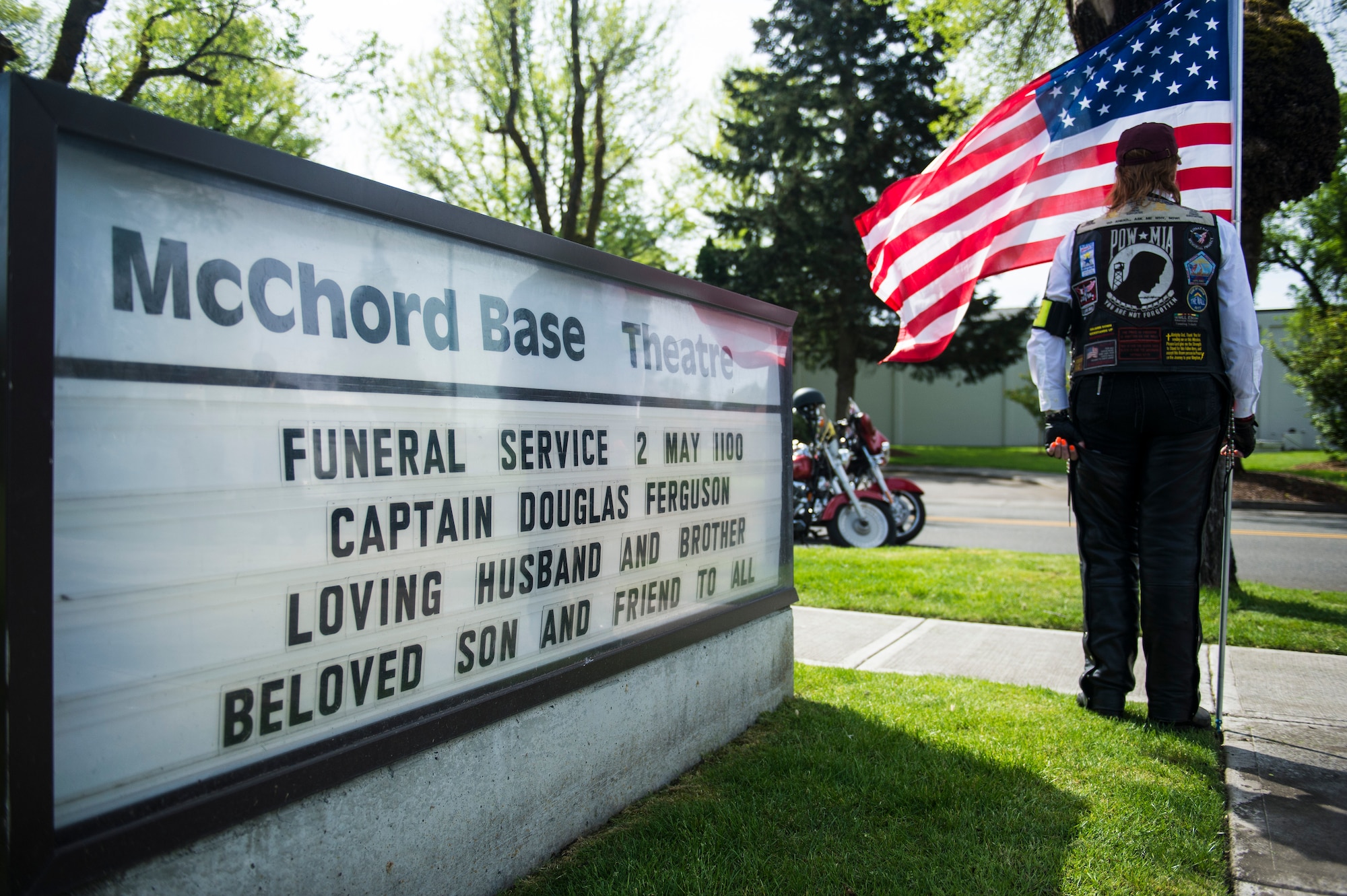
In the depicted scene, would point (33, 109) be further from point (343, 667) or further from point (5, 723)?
point (343, 667)

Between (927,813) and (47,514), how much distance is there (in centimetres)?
237

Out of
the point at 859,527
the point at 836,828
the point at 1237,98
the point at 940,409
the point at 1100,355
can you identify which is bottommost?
the point at 836,828

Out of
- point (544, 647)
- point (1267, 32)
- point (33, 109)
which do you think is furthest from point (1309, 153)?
point (33, 109)

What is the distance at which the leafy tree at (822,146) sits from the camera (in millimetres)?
23719

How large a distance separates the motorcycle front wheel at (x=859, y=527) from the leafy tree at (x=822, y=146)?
15695 mm

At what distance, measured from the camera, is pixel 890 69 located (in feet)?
78.5

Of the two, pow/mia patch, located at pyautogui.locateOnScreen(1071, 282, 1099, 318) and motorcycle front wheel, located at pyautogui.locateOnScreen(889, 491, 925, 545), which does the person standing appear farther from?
motorcycle front wheel, located at pyautogui.locateOnScreen(889, 491, 925, 545)

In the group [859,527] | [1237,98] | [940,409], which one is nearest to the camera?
[1237,98]

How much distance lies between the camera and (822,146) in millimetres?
24266

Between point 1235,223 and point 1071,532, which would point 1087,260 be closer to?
point 1235,223

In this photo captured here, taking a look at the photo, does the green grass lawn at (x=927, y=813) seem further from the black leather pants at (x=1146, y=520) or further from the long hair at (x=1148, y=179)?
the long hair at (x=1148, y=179)

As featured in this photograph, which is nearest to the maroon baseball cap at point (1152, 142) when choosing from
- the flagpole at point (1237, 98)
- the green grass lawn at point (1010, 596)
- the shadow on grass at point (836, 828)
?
the flagpole at point (1237, 98)

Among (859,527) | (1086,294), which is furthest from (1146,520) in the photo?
(859,527)

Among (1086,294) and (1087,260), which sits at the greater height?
(1087,260)
